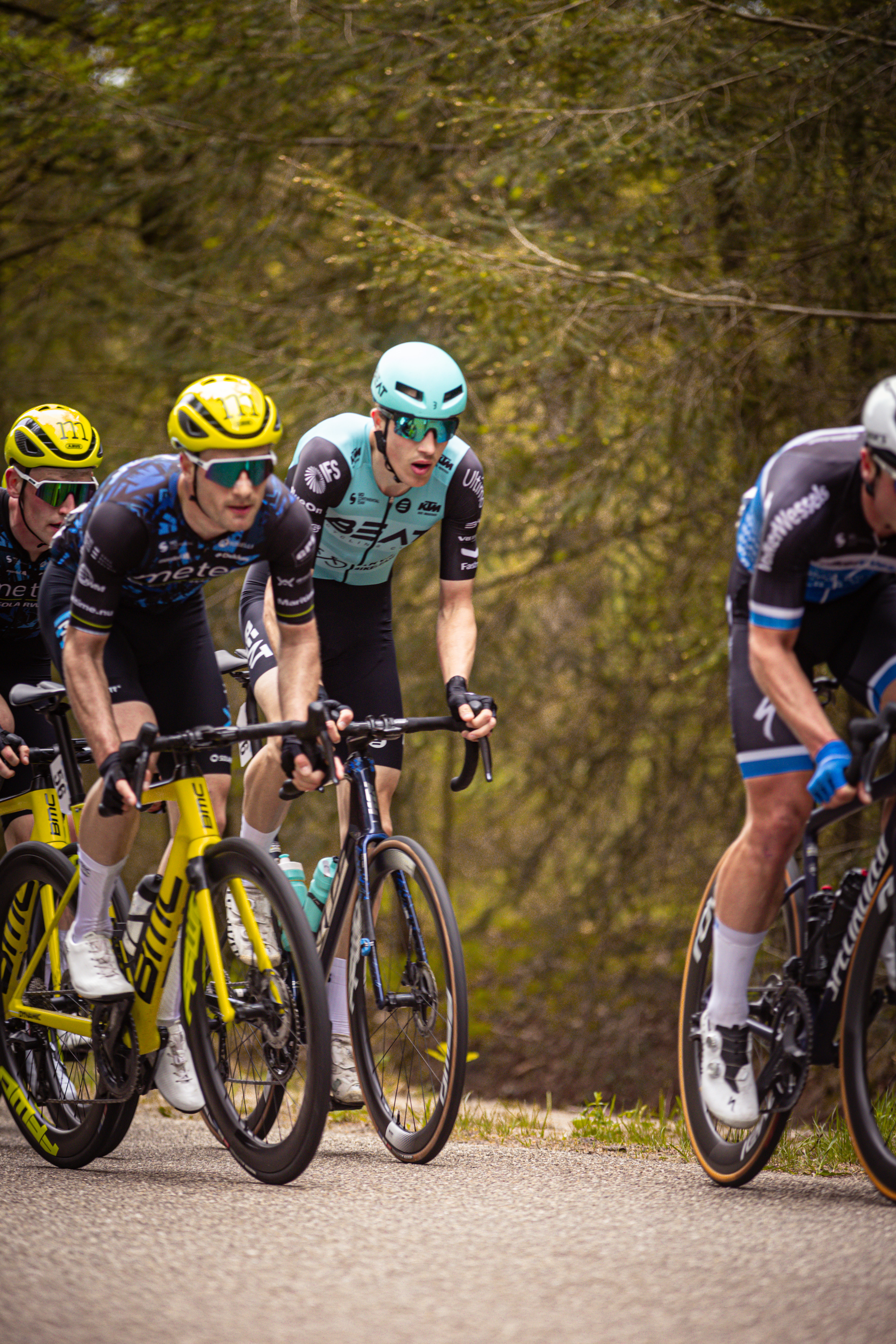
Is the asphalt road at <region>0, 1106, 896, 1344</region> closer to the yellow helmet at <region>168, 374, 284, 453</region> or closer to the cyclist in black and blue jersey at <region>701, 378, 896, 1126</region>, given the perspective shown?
the cyclist in black and blue jersey at <region>701, 378, 896, 1126</region>

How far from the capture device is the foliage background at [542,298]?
23.4 feet

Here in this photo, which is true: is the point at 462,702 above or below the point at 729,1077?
above

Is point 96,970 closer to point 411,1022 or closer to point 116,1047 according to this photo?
point 116,1047

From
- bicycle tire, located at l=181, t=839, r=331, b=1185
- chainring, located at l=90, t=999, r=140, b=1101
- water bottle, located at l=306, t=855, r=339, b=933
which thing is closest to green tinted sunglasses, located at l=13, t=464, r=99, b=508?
water bottle, located at l=306, t=855, r=339, b=933

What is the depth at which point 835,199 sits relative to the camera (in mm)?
7168

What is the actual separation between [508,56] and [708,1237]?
6.47 metres

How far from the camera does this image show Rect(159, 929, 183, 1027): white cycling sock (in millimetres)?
4059

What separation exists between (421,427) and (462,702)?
0.91 metres

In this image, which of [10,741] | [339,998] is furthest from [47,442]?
[339,998]

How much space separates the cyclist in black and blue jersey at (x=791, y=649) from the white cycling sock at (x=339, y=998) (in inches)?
53.7

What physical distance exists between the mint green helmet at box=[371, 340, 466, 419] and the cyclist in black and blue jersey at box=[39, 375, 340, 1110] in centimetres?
50

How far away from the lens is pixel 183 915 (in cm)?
396

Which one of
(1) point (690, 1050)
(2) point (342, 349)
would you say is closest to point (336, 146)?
(2) point (342, 349)

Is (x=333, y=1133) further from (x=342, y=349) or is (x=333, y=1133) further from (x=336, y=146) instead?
(x=336, y=146)
